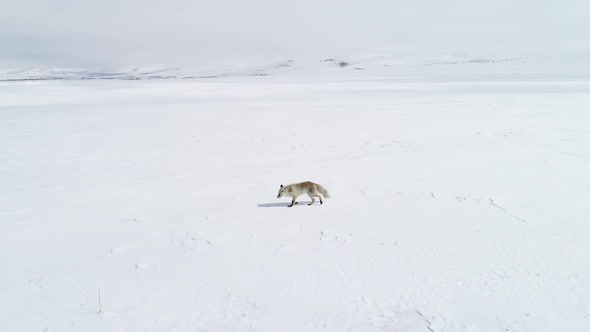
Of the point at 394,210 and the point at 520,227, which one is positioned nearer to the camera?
the point at 520,227

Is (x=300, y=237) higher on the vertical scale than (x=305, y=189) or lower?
lower

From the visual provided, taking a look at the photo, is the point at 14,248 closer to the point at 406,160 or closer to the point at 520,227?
the point at 520,227

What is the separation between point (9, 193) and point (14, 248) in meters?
4.27

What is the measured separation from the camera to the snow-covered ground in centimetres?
484

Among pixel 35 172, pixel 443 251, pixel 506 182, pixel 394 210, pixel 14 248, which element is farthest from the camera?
pixel 35 172

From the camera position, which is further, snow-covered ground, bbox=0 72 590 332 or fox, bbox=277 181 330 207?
fox, bbox=277 181 330 207

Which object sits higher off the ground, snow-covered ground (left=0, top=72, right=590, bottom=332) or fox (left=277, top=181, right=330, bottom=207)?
fox (left=277, top=181, right=330, bottom=207)

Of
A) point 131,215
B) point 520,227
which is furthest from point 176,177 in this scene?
point 520,227

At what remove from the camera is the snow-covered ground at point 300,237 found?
15.9 feet

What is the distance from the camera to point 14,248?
684cm

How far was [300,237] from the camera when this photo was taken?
23.2ft

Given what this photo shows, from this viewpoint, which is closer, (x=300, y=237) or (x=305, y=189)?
(x=300, y=237)

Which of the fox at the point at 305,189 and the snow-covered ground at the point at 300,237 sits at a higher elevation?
the fox at the point at 305,189

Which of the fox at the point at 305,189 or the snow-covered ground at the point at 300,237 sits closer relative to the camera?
the snow-covered ground at the point at 300,237
